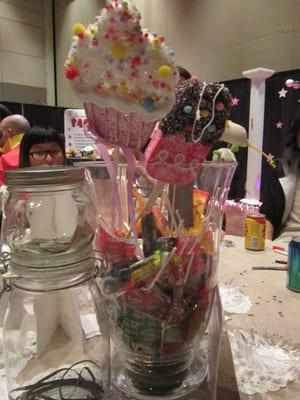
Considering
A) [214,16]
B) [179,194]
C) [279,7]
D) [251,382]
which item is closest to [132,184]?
[179,194]

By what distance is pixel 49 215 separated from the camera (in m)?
0.53

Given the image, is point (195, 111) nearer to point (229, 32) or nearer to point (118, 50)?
point (118, 50)

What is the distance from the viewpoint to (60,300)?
527 mm

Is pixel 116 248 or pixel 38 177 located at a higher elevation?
pixel 38 177

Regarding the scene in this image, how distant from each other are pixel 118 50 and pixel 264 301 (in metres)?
0.67

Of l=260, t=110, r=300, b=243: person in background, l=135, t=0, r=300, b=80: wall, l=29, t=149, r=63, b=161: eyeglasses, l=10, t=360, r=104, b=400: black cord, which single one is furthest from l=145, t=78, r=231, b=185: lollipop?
l=135, t=0, r=300, b=80: wall

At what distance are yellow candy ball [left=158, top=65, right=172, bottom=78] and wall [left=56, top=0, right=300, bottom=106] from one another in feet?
9.86

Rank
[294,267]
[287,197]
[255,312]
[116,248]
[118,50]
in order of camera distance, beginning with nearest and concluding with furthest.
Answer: [118,50] < [116,248] < [255,312] < [294,267] < [287,197]

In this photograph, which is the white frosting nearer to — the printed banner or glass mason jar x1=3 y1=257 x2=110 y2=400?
glass mason jar x1=3 y1=257 x2=110 y2=400

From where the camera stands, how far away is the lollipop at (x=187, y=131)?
0.47 metres

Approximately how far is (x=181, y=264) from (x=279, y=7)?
366 cm

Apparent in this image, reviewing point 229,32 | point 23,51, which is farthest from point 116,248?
point 23,51

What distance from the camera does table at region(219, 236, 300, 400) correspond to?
0.67m

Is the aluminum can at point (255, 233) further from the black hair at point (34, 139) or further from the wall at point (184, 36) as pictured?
the wall at point (184, 36)
